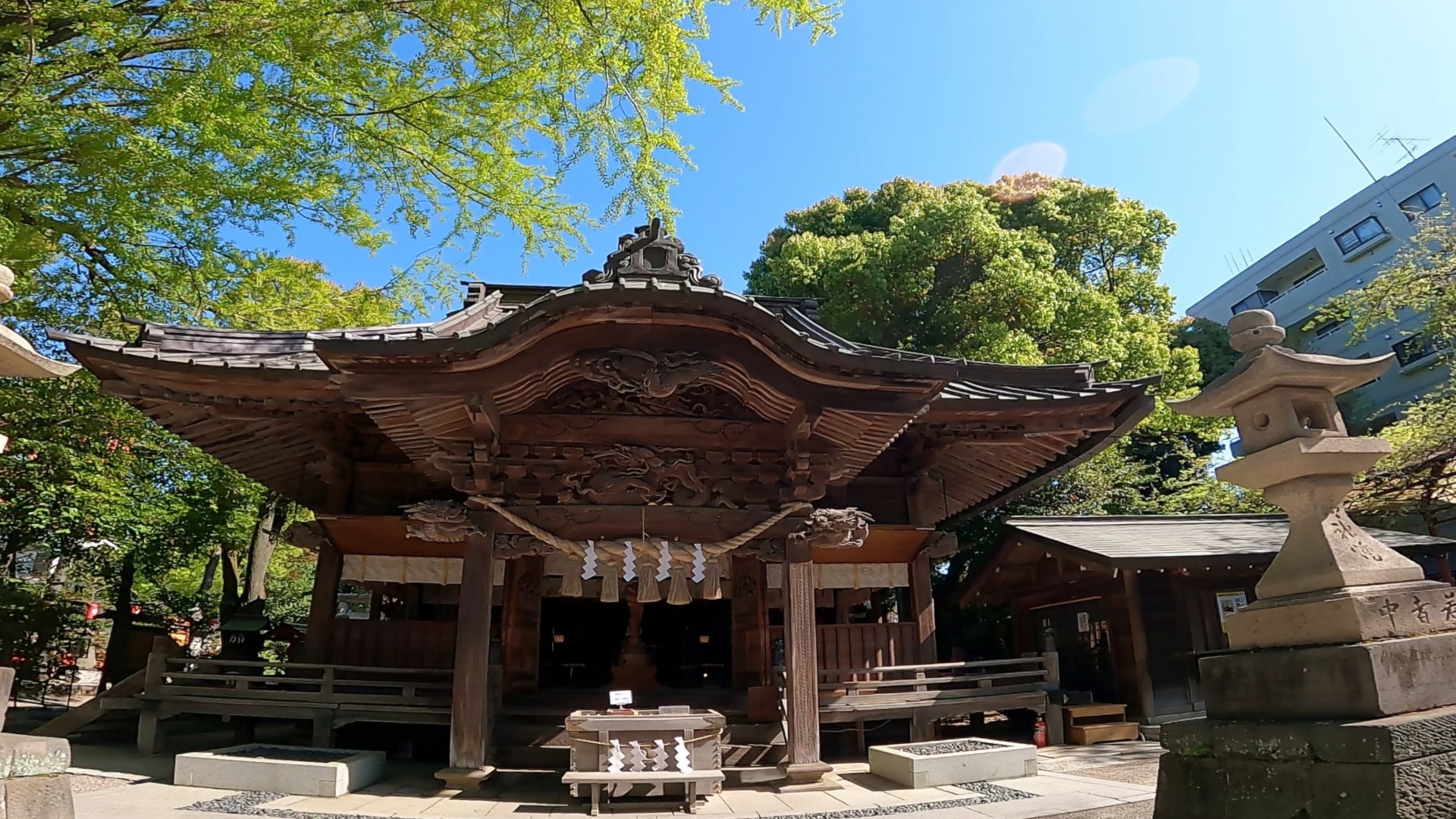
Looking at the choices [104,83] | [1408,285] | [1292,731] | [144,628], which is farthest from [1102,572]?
[144,628]

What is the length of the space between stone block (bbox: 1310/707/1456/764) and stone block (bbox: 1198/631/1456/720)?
0.29 feet

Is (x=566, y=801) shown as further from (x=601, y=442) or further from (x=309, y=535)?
(x=309, y=535)

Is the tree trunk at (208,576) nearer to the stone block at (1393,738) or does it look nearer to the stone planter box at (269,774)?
the stone planter box at (269,774)

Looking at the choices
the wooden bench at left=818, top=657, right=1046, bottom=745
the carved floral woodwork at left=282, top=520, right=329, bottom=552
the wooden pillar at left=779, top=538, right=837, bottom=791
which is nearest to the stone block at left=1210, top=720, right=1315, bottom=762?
the wooden pillar at left=779, top=538, right=837, bottom=791

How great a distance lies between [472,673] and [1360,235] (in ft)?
123

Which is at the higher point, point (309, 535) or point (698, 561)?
point (309, 535)

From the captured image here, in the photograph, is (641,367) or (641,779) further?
(641,367)

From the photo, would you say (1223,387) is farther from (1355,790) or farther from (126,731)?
(126,731)

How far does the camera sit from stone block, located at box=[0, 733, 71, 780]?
3.14m

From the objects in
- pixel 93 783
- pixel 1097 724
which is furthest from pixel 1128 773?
pixel 93 783

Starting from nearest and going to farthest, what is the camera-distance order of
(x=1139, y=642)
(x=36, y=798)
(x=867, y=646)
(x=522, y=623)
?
(x=36, y=798) → (x=522, y=623) → (x=867, y=646) → (x=1139, y=642)

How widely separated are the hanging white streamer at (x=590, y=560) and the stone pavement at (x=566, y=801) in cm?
209

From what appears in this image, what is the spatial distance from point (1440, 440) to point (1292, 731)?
14.2 meters

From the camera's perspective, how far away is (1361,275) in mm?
30031
